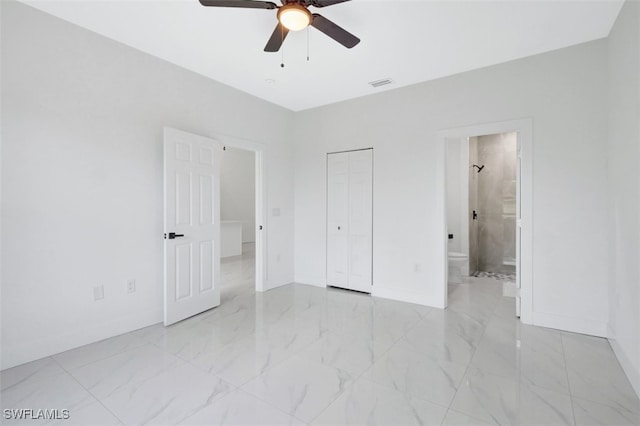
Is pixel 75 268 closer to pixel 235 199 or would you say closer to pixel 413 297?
pixel 413 297

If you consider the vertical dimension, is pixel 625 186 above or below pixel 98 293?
above

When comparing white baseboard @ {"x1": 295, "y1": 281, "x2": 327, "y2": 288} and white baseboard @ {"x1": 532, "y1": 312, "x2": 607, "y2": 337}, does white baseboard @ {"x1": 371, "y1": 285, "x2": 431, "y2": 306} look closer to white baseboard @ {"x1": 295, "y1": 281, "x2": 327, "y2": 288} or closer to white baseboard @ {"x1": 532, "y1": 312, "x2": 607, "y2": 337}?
white baseboard @ {"x1": 295, "y1": 281, "x2": 327, "y2": 288}

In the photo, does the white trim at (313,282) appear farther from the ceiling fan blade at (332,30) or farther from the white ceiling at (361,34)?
the ceiling fan blade at (332,30)

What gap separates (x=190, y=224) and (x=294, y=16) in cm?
240

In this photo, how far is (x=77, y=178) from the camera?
108 inches

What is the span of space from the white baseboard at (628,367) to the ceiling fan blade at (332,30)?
3036mm

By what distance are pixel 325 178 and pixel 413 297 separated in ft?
7.07

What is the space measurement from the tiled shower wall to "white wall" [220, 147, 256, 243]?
6.09 metres

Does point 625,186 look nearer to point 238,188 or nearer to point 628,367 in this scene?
point 628,367

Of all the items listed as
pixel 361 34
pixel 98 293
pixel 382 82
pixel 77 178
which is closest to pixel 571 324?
pixel 382 82

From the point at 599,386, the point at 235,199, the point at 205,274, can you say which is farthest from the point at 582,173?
the point at 235,199

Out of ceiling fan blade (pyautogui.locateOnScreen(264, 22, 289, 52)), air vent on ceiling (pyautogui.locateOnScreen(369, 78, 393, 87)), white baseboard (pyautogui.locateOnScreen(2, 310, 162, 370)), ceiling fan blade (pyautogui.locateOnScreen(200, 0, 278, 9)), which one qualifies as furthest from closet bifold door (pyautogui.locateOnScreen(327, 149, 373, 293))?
ceiling fan blade (pyautogui.locateOnScreen(200, 0, 278, 9))

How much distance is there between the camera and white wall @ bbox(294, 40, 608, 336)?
2992 millimetres

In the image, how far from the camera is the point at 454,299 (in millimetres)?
4125
